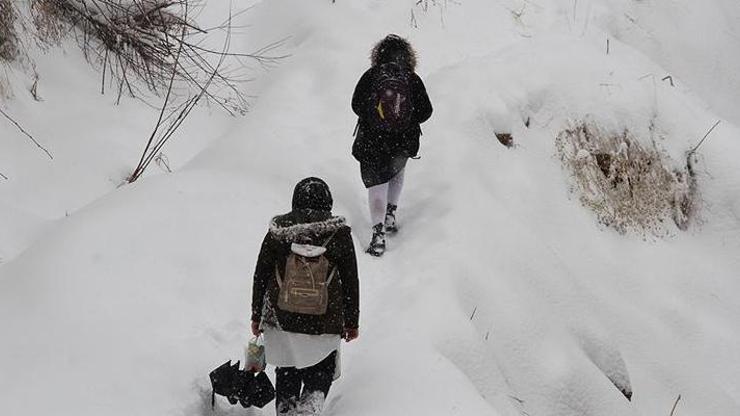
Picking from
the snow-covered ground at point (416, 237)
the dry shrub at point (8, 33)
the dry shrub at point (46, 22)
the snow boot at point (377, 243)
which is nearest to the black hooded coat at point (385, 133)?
the snow boot at point (377, 243)

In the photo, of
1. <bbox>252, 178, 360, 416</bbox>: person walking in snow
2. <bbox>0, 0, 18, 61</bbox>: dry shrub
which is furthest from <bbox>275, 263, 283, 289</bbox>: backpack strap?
<bbox>0, 0, 18, 61</bbox>: dry shrub

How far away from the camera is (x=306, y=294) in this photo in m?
3.14

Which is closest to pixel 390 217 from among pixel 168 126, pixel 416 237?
pixel 416 237

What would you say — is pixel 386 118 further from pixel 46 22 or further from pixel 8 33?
pixel 46 22

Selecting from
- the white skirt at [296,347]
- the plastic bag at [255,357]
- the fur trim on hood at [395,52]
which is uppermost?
the fur trim on hood at [395,52]

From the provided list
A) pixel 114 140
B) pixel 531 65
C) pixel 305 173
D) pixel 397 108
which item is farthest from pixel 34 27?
pixel 531 65

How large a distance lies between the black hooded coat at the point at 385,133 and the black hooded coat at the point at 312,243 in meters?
1.82

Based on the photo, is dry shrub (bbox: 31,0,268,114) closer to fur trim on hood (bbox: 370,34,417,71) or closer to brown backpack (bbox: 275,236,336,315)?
fur trim on hood (bbox: 370,34,417,71)

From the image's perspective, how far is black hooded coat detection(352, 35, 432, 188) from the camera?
4918mm

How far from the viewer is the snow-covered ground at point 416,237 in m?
3.74

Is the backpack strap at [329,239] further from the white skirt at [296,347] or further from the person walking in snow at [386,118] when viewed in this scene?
the person walking in snow at [386,118]

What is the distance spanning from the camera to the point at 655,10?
10.4 meters

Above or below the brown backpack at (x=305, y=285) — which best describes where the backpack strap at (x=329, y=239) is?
above

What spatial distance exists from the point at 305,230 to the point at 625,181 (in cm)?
491
